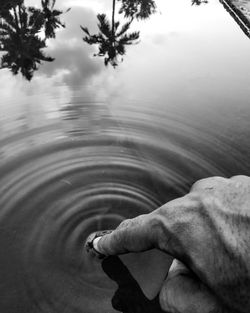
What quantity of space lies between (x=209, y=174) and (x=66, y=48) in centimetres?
567

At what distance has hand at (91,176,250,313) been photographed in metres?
1.72

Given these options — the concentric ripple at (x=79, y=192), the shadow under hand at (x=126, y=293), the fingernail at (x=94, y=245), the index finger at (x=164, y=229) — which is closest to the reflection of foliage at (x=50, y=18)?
the concentric ripple at (x=79, y=192)

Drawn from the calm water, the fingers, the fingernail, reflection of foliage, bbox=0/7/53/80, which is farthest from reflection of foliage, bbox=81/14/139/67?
the fingers

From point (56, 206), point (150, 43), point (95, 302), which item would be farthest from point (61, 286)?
point (150, 43)

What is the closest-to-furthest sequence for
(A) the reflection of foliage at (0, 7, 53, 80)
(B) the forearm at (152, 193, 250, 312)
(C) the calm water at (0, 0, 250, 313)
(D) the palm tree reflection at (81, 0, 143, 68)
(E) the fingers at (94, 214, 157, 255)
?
(B) the forearm at (152, 193, 250, 312)
(E) the fingers at (94, 214, 157, 255)
(C) the calm water at (0, 0, 250, 313)
(A) the reflection of foliage at (0, 7, 53, 80)
(D) the palm tree reflection at (81, 0, 143, 68)

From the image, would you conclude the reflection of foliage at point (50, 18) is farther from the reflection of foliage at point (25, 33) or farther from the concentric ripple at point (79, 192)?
the concentric ripple at point (79, 192)

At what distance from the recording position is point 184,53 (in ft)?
28.3

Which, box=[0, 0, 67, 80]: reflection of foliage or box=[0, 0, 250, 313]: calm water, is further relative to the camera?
box=[0, 0, 67, 80]: reflection of foliage

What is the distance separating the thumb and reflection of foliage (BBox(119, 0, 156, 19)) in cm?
→ 999

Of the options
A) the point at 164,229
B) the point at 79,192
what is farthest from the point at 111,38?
the point at 164,229

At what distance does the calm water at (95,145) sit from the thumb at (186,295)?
3.77 ft

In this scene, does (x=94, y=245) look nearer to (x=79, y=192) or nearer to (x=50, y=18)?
(x=79, y=192)

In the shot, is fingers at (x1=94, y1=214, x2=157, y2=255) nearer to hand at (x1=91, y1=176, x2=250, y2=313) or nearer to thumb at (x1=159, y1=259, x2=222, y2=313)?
hand at (x1=91, y1=176, x2=250, y2=313)

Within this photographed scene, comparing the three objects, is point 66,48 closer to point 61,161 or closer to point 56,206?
point 61,161
